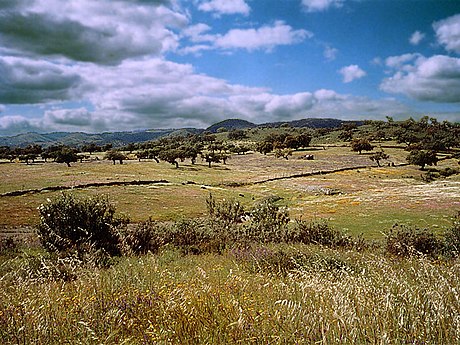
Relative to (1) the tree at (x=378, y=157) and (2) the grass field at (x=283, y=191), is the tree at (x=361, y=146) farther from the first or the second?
(1) the tree at (x=378, y=157)

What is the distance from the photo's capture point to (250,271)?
1159 centimetres

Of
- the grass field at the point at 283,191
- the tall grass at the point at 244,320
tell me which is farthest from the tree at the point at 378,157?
the tall grass at the point at 244,320

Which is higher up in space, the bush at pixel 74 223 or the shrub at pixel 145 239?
the bush at pixel 74 223

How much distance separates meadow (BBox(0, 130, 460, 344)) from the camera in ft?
14.1

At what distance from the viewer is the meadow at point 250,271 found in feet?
14.1

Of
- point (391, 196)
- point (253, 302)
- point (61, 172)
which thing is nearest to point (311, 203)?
point (391, 196)

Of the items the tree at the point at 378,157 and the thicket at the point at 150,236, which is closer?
the thicket at the point at 150,236

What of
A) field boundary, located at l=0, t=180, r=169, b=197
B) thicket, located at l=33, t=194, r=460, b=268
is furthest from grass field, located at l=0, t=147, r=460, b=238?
thicket, located at l=33, t=194, r=460, b=268

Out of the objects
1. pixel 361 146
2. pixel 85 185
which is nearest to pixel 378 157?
pixel 361 146

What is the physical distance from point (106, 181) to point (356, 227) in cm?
6133

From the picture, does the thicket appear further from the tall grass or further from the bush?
the tall grass

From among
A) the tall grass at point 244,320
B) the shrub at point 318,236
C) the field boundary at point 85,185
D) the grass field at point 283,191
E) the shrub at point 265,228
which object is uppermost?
the tall grass at point 244,320

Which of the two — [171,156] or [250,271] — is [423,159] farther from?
[250,271]

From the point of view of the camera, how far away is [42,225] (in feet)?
61.2
